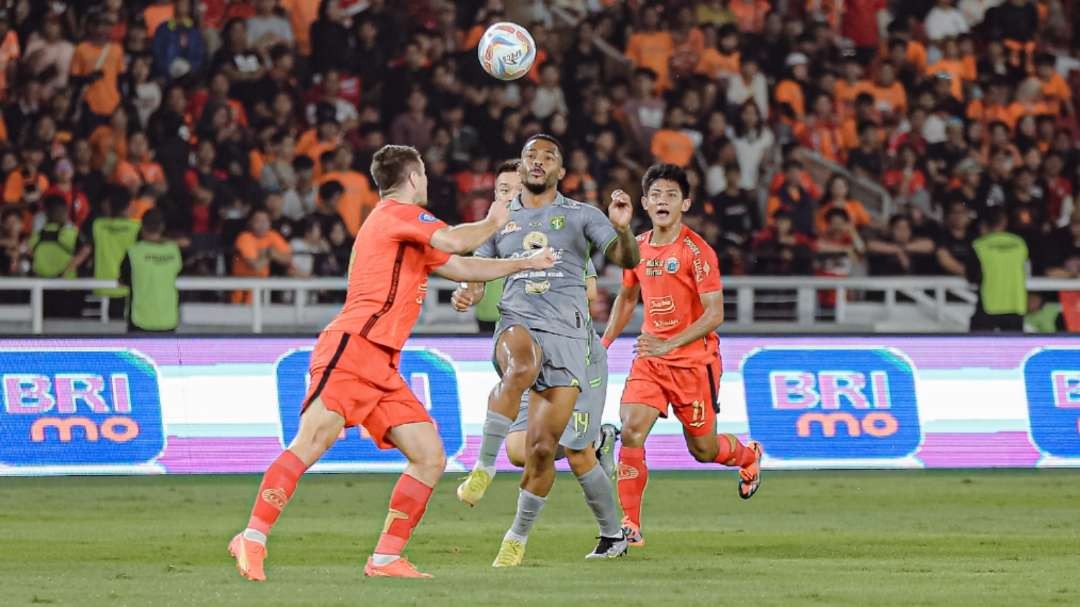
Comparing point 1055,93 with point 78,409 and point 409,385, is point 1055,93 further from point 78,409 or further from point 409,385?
point 78,409

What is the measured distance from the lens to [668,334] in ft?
38.9

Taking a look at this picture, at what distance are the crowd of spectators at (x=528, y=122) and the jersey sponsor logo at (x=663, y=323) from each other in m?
8.05

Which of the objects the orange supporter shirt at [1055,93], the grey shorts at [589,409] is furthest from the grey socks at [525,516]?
the orange supporter shirt at [1055,93]

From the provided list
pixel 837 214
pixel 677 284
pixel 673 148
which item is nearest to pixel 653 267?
pixel 677 284

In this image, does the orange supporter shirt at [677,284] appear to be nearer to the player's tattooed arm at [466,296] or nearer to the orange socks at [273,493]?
the player's tattooed arm at [466,296]

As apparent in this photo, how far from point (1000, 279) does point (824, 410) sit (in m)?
3.71

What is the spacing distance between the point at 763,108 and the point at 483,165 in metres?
3.90

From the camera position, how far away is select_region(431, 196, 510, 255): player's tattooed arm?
9.03 meters

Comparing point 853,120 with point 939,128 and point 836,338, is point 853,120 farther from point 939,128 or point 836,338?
point 836,338

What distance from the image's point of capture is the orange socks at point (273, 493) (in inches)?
352

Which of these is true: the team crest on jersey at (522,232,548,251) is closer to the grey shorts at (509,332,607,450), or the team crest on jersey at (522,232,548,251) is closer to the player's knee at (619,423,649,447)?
the grey shorts at (509,332,607,450)

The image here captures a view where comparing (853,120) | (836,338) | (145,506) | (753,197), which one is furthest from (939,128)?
(145,506)

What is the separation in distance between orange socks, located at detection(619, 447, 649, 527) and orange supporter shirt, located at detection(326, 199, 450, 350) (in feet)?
8.41

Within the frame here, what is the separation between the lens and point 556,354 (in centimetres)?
1045
